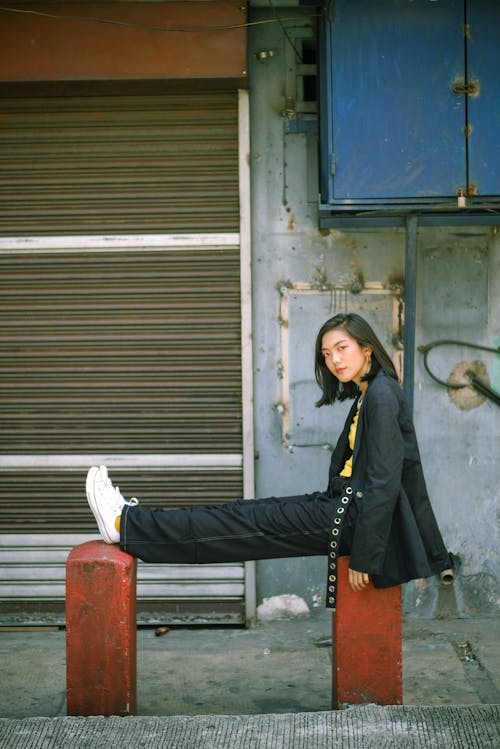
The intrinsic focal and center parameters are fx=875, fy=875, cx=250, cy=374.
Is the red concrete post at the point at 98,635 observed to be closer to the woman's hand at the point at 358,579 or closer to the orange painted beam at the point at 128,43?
the woman's hand at the point at 358,579

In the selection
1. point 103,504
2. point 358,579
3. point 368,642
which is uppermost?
point 103,504

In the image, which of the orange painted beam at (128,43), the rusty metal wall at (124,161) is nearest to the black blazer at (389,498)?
the rusty metal wall at (124,161)

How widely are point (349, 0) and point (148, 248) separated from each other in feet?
5.97

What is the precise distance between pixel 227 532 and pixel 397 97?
2.58m

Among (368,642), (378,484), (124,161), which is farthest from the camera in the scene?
(124,161)

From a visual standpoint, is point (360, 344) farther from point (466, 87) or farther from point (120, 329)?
point (120, 329)

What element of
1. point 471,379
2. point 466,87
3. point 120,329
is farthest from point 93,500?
point 466,87

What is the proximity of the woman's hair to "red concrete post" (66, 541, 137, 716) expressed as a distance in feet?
4.35

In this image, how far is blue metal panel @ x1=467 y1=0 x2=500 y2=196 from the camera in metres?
4.81

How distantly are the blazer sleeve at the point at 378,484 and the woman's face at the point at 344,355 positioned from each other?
10.0 inches

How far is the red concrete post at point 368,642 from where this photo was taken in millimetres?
3750

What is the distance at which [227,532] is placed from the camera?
12.8 ft

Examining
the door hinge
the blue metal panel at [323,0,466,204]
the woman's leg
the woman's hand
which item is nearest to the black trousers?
the woman's leg

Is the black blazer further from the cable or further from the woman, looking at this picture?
the cable
